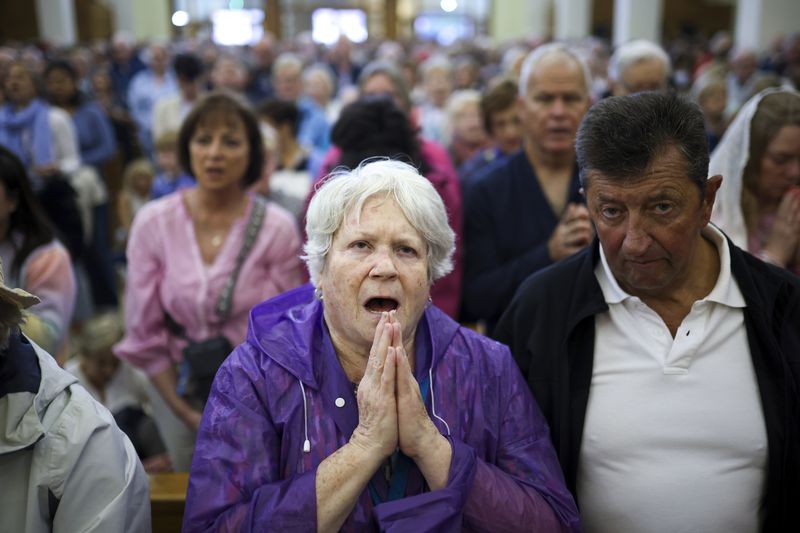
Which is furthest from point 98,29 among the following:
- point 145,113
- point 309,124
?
point 309,124

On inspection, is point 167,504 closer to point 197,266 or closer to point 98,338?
point 197,266

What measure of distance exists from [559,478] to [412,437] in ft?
1.44

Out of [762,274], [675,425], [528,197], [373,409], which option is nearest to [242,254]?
[528,197]

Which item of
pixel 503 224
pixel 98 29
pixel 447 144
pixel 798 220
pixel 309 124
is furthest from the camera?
pixel 98 29

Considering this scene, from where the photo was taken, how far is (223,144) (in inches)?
130

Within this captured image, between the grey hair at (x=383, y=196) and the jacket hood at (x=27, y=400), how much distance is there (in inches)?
27.2

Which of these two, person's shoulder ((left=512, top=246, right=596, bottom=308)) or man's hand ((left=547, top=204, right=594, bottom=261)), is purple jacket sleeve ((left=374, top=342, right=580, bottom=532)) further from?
man's hand ((left=547, top=204, right=594, bottom=261))

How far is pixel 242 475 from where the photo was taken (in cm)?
184

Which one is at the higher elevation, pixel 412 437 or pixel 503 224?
pixel 503 224

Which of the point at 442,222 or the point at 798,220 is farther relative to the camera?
the point at 798,220

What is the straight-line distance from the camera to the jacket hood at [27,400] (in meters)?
1.77

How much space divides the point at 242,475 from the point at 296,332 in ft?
1.23

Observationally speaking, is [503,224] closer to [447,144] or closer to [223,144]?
[223,144]

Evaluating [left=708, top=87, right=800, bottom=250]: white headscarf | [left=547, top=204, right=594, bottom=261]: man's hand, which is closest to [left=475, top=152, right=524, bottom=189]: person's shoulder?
[left=547, top=204, right=594, bottom=261]: man's hand
